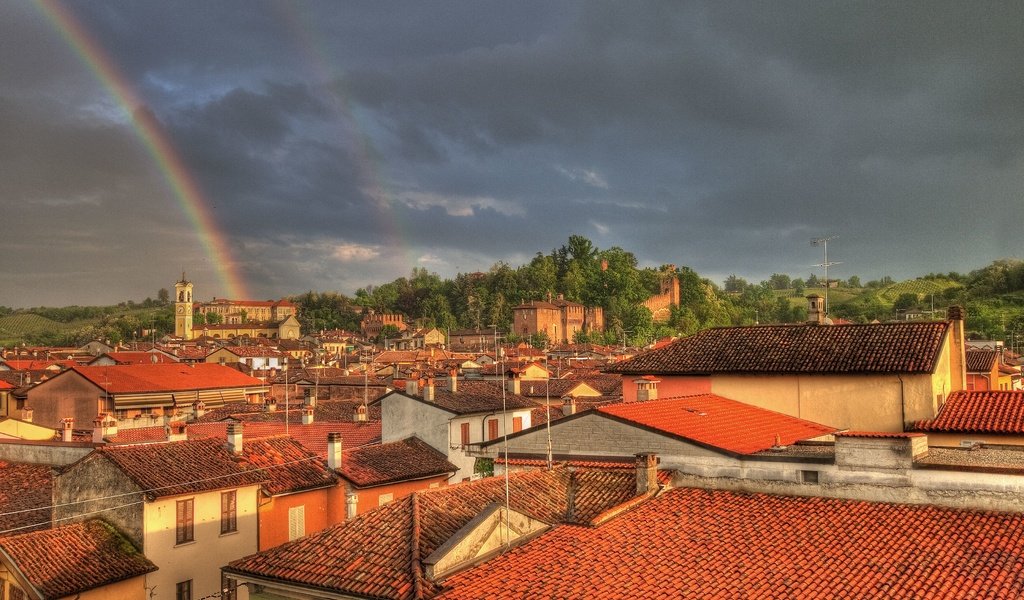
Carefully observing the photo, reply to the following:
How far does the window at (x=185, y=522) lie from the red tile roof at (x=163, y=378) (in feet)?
109

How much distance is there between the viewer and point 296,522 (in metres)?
20.2

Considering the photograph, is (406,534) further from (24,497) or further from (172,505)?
(24,497)

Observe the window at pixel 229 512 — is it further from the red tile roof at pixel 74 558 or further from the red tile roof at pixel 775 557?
the red tile roof at pixel 775 557

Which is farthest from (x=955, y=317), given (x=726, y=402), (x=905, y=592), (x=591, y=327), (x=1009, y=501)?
(x=591, y=327)

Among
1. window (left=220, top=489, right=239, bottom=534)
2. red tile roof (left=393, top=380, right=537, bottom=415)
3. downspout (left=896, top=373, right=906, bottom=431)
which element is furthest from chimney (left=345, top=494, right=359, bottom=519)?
downspout (left=896, top=373, right=906, bottom=431)

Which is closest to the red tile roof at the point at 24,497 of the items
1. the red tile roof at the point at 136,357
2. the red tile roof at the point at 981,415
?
the red tile roof at the point at 981,415

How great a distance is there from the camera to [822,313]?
1145 inches

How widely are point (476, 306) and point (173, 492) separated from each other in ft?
422

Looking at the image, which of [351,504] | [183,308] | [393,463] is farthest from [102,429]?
[183,308]

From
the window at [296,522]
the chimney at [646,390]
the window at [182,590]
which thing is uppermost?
the chimney at [646,390]

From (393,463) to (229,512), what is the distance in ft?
18.5

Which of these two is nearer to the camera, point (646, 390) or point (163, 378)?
point (646, 390)

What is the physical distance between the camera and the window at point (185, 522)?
17.1 meters

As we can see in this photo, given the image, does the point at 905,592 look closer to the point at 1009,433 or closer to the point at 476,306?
the point at 1009,433
